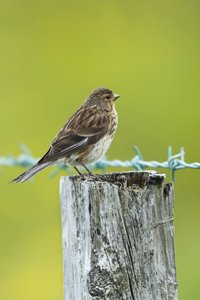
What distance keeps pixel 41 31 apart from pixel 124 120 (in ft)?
12.8

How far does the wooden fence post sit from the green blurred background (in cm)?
380

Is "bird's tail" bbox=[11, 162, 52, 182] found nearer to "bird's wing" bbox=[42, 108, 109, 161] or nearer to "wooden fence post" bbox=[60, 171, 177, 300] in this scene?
"bird's wing" bbox=[42, 108, 109, 161]

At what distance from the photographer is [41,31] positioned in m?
15.3

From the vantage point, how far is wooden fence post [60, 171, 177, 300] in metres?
4.14

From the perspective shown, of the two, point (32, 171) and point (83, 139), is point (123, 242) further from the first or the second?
point (83, 139)

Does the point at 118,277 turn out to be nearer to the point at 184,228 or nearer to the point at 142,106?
the point at 184,228

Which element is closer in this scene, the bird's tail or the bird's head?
the bird's tail

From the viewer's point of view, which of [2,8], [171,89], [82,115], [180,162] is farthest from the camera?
[2,8]

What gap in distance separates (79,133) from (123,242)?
259 cm

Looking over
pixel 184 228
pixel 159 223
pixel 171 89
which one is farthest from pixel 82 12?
pixel 159 223

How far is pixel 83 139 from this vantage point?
664 centimetres

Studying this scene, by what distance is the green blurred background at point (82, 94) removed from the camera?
32.3 feet

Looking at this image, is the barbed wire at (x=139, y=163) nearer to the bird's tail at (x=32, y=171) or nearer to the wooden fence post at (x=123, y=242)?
the bird's tail at (x=32, y=171)

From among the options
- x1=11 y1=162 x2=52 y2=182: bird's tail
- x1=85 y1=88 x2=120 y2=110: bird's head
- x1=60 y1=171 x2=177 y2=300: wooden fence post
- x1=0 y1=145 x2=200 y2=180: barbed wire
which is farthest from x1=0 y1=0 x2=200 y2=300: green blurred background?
x1=60 y1=171 x2=177 y2=300: wooden fence post
